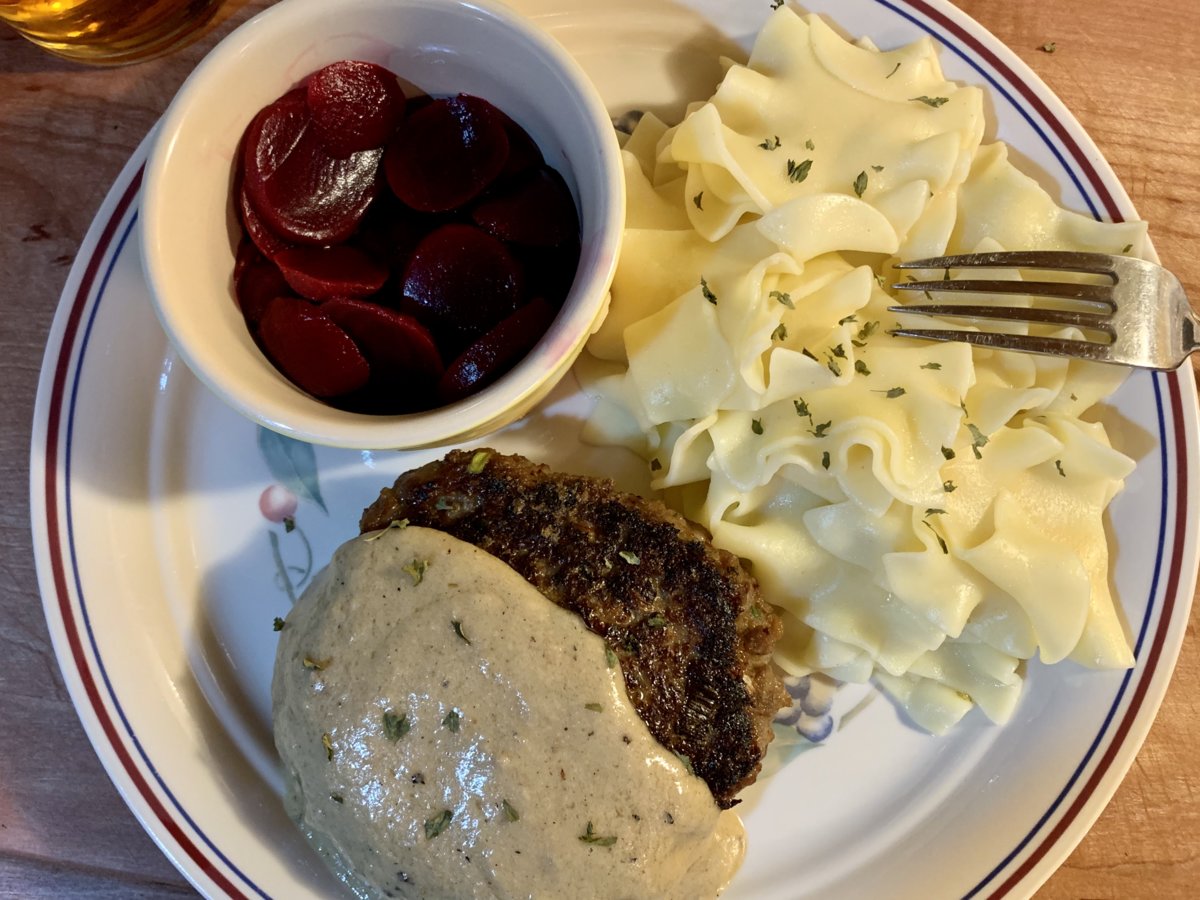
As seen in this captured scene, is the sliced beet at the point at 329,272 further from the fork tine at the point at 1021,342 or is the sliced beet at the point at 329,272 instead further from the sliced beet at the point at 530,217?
the fork tine at the point at 1021,342

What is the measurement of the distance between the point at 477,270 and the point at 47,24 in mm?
1612

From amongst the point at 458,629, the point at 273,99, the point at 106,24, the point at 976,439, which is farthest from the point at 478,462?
the point at 106,24

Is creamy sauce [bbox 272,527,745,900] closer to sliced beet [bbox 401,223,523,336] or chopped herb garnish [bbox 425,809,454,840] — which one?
chopped herb garnish [bbox 425,809,454,840]

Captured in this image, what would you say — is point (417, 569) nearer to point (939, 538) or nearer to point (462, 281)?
point (462, 281)

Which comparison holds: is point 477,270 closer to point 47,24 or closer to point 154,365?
point 154,365

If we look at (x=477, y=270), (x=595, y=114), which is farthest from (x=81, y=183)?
(x=595, y=114)

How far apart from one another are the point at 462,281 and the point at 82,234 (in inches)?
58.4

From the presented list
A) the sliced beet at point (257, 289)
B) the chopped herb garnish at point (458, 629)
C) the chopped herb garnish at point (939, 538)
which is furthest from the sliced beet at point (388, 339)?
the chopped herb garnish at point (939, 538)

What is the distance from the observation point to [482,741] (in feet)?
7.14

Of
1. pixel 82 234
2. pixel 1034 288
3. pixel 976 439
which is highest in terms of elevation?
pixel 1034 288

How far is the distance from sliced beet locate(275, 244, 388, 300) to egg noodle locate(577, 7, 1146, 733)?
76 cm

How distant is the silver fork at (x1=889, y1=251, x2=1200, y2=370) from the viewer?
8.17 ft

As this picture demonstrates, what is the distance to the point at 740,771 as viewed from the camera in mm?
2293

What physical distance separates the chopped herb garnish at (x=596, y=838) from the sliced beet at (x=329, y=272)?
1527 mm
